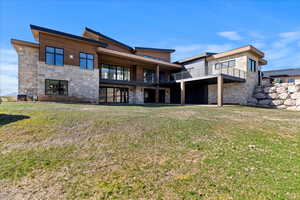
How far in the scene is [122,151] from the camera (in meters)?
3.64

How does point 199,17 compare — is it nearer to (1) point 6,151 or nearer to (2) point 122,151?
(2) point 122,151

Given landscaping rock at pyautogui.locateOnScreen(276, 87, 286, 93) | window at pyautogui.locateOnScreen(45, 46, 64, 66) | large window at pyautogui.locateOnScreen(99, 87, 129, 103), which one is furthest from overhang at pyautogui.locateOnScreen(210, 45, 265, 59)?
window at pyautogui.locateOnScreen(45, 46, 64, 66)

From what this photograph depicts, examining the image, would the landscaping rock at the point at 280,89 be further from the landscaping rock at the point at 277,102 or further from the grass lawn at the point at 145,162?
the grass lawn at the point at 145,162

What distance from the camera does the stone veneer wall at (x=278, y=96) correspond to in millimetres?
13758

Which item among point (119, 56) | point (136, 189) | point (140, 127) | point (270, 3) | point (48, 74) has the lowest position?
point (136, 189)

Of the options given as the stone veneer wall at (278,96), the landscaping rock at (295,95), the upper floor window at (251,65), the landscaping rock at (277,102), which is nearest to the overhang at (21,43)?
the upper floor window at (251,65)

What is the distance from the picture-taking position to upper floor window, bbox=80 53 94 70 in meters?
14.7

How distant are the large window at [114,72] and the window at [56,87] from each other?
4816 mm

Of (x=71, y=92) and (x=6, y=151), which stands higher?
(x=71, y=92)

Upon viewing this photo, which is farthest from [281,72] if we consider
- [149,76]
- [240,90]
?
[149,76]

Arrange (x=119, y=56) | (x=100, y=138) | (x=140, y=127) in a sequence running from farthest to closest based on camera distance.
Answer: (x=119, y=56), (x=140, y=127), (x=100, y=138)

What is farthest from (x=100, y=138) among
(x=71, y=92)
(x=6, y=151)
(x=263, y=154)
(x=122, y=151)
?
(x=71, y=92)

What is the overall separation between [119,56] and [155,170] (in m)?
15.8

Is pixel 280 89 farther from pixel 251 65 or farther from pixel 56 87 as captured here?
pixel 56 87
